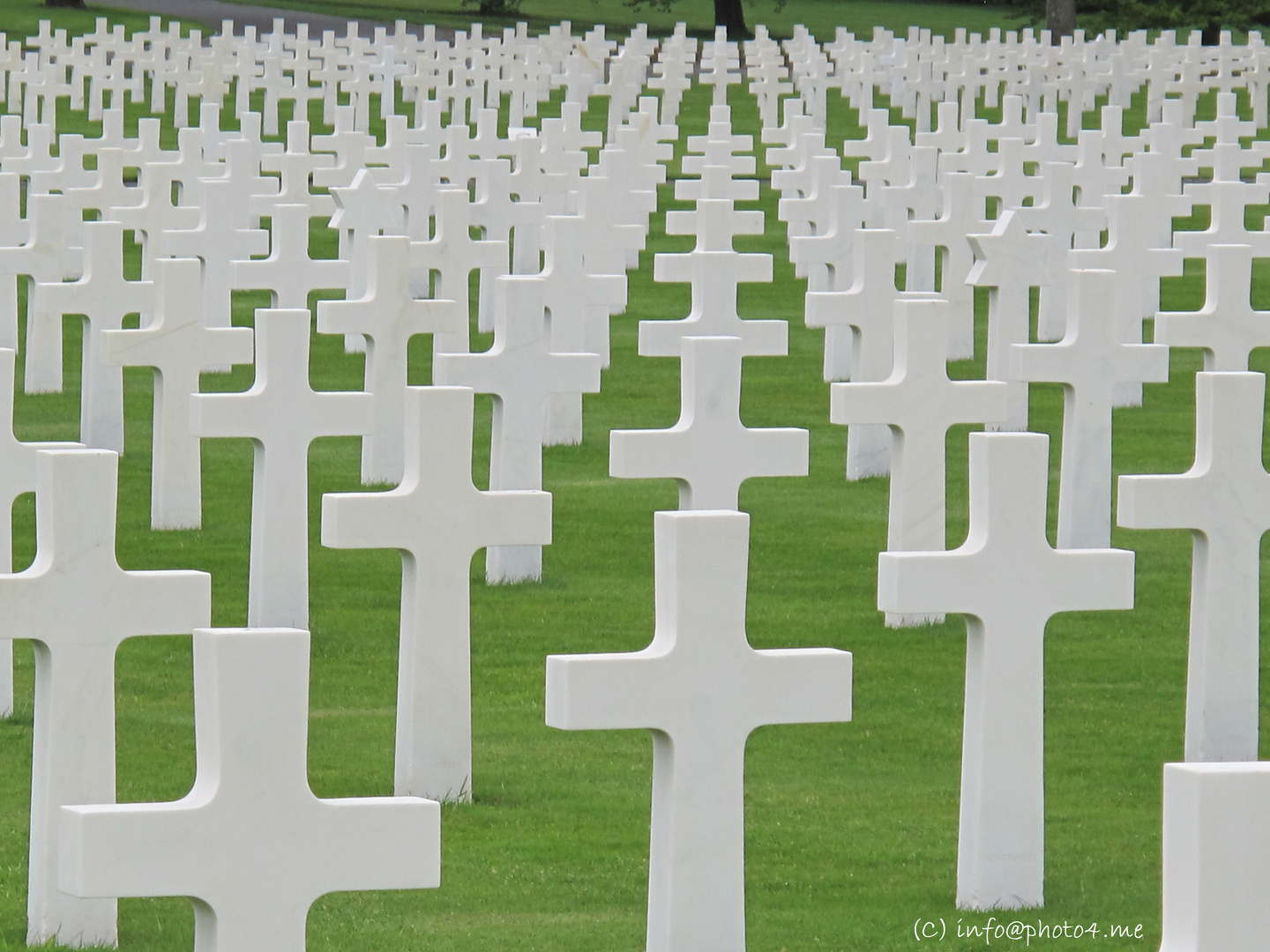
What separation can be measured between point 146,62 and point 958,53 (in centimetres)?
957

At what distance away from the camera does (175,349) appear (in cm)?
818

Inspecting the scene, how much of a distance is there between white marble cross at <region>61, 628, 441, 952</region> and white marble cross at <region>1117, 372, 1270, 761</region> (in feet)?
7.81

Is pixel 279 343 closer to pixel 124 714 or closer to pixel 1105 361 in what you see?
pixel 124 714

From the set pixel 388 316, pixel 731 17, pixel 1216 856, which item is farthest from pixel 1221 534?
pixel 731 17

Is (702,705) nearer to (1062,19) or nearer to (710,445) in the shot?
(710,445)

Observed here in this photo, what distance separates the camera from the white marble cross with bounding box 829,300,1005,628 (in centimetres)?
681

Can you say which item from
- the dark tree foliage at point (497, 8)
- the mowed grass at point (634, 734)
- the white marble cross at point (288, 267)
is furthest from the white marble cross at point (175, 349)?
the dark tree foliage at point (497, 8)

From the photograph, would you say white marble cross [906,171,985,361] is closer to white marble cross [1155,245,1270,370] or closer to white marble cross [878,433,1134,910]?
white marble cross [1155,245,1270,370]

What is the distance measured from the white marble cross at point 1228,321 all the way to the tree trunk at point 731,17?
1498 inches

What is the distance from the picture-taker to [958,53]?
28797 mm

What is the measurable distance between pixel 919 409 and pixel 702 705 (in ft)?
10.2

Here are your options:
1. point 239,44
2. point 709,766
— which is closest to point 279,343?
point 709,766

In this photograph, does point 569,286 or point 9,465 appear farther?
point 569,286

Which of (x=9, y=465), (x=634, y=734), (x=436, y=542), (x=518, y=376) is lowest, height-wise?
(x=634, y=734)
